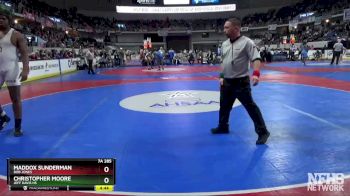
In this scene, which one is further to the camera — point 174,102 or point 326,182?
point 174,102

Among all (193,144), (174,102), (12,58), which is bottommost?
(193,144)

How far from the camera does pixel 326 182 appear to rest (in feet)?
11.5

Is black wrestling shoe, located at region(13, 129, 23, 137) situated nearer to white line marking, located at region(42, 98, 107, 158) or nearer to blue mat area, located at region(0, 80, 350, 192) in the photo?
blue mat area, located at region(0, 80, 350, 192)

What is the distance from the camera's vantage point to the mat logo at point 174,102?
779cm

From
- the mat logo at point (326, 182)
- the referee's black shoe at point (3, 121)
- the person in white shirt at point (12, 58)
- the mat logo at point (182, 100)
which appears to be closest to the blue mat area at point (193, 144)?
the mat logo at point (326, 182)

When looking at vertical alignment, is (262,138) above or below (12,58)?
below

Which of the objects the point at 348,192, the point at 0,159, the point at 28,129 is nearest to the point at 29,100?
the point at 28,129

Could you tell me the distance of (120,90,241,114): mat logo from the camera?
779cm

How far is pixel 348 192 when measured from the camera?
3.30 metres

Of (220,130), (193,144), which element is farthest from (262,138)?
(193,144)

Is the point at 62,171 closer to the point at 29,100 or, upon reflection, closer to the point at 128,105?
the point at 128,105

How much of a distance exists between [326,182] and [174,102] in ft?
18.3
